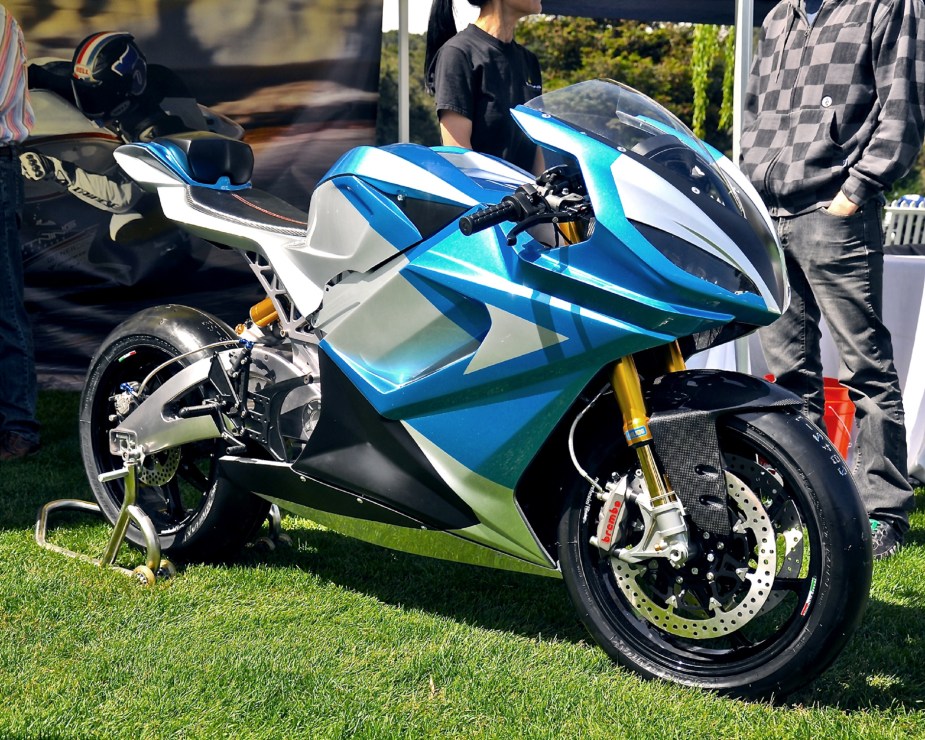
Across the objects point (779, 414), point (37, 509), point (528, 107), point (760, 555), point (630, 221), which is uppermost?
point (528, 107)

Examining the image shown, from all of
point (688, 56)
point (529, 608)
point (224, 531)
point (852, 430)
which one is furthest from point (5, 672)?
point (688, 56)

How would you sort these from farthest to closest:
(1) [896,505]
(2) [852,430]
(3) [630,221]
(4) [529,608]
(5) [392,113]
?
(5) [392,113] < (2) [852,430] < (1) [896,505] < (4) [529,608] < (3) [630,221]

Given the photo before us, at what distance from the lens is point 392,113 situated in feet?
48.8

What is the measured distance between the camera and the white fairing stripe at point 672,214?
2.26m

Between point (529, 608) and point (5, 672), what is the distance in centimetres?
128

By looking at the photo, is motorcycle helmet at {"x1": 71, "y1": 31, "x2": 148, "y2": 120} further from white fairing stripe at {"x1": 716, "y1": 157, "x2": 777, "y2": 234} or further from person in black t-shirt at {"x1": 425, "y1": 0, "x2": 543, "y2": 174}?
white fairing stripe at {"x1": 716, "y1": 157, "x2": 777, "y2": 234}

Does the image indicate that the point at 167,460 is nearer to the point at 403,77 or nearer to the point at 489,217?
the point at 489,217

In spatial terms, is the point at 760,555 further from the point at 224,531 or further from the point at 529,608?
the point at 224,531

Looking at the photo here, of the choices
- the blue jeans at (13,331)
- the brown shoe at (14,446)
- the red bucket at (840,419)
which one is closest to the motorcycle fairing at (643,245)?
the red bucket at (840,419)

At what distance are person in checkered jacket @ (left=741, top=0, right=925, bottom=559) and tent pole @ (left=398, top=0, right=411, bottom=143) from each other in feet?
6.84

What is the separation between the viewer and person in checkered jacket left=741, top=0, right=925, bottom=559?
10.9 ft

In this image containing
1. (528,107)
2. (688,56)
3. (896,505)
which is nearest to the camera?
(528,107)

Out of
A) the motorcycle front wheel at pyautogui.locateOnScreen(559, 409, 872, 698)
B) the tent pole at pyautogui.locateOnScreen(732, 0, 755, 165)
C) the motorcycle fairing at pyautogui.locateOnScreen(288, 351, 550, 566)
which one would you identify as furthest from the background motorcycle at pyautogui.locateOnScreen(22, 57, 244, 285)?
the motorcycle front wheel at pyautogui.locateOnScreen(559, 409, 872, 698)

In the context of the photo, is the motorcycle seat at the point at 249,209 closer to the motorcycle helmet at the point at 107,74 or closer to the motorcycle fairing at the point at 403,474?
the motorcycle fairing at the point at 403,474
